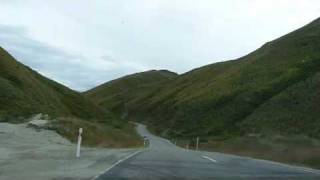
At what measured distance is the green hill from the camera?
80.6 meters

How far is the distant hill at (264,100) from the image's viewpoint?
85.8 metres

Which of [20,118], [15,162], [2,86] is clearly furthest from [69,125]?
[15,162]

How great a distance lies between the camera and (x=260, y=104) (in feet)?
340

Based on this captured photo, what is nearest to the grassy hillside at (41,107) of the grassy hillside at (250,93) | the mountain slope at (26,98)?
the mountain slope at (26,98)

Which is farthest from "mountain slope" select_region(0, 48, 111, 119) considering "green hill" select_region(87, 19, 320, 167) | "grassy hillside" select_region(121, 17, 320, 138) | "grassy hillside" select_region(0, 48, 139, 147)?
"grassy hillside" select_region(121, 17, 320, 138)

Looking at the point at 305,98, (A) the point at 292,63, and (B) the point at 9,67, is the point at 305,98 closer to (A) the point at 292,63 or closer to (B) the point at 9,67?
(A) the point at 292,63

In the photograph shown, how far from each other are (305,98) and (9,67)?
39.4 meters

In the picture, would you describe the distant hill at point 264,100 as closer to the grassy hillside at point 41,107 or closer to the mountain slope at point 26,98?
the grassy hillside at point 41,107

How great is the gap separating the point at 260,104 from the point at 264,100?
1.40 meters

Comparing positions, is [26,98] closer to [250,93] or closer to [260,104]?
[260,104]

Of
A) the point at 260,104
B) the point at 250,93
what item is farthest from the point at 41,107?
the point at 250,93

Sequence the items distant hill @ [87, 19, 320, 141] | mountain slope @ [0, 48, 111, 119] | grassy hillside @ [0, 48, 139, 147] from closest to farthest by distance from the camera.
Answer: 1. grassy hillside @ [0, 48, 139, 147]
2. mountain slope @ [0, 48, 111, 119]
3. distant hill @ [87, 19, 320, 141]

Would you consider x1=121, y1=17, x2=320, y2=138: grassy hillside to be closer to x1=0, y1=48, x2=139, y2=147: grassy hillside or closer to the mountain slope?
x1=0, y1=48, x2=139, y2=147: grassy hillside

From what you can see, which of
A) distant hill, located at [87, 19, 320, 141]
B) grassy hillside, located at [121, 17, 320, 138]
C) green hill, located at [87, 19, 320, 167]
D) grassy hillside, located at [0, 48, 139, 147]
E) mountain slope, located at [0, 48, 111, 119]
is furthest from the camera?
grassy hillside, located at [121, 17, 320, 138]
